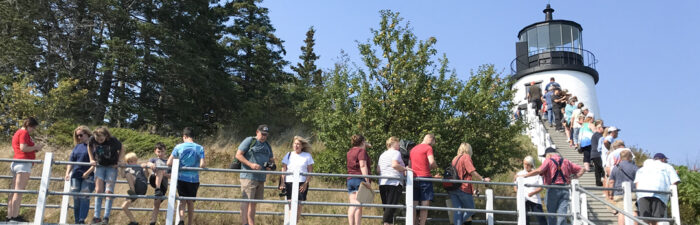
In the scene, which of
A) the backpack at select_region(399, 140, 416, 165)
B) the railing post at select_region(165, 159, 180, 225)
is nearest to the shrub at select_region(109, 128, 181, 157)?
the railing post at select_region(165, 159, 180, 225)

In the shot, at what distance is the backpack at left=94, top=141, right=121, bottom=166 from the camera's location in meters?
7.39

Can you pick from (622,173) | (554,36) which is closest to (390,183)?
(622,173)

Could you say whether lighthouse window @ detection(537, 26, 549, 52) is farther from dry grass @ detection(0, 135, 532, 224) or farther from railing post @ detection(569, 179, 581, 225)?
railing post @ detection(569, 179, 581, 225)

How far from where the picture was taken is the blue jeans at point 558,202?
26.9 feet

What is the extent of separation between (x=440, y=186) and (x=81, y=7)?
1730cm

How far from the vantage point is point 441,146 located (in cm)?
1312

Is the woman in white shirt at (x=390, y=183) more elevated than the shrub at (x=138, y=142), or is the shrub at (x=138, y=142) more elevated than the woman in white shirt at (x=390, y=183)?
the shrub at (x=138, y=142)

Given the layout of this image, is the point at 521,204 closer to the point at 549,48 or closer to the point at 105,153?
the point at 105,153

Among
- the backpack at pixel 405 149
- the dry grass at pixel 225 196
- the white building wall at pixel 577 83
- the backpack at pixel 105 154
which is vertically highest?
the white building wall at pixel 577 83

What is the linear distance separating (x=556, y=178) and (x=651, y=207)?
1546 millimetres

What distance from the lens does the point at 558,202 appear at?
8.27 metres

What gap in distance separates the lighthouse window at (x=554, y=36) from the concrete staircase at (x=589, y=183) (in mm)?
11976

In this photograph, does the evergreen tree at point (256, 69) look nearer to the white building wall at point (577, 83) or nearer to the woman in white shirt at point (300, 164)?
the white building wall at point (577, 83)

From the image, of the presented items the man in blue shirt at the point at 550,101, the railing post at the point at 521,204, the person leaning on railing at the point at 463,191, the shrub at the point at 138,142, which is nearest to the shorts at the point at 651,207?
the railing post at the point at 521,204
